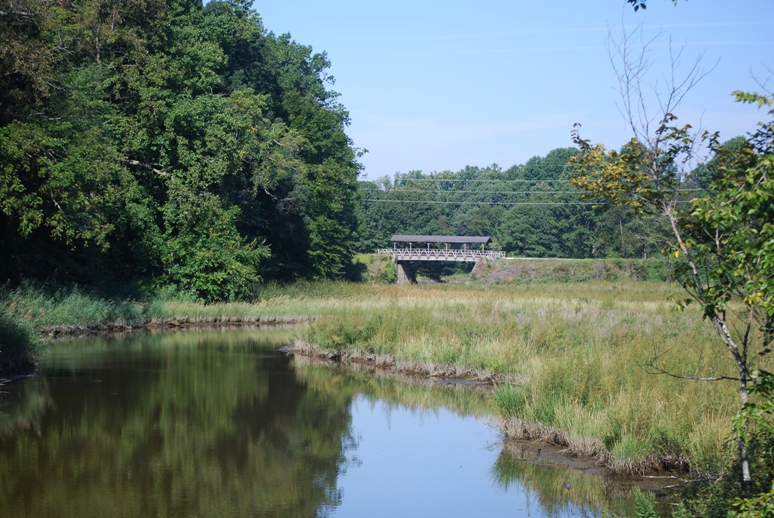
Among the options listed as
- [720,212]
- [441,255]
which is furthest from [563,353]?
[441,255]

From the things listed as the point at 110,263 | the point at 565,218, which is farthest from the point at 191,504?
the point at 565,218

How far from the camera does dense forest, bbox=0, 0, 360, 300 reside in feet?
80.1

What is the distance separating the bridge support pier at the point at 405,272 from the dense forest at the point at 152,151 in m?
33.0

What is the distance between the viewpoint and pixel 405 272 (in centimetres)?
8981

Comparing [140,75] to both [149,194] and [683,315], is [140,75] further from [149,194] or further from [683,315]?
[683,315]

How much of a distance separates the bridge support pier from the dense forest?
33.0 meters

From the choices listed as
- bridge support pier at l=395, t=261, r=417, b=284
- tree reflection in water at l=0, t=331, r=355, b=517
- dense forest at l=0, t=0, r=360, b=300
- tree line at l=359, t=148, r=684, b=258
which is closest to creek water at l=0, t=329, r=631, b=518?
tree reflection in water at l=0, t=331, r=355, b=517

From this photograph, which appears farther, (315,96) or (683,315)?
(315,96)

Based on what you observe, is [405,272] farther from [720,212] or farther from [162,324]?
[720,212]

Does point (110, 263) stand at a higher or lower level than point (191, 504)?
higher

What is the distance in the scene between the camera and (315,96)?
60.6m

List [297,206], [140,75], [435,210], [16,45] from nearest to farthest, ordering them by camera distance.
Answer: [16,45]
[140,75]
[297,206]
[435,210]

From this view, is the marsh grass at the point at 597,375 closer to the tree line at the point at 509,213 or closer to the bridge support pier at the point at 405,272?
the tree line at the point at 509,213

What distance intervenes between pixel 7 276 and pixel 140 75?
1054 cm
